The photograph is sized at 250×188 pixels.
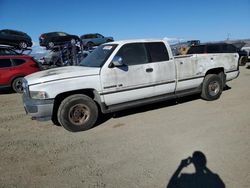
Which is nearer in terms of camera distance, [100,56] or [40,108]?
[40,108]

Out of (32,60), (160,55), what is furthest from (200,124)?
(32,60)

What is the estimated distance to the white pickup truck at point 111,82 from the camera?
5297 millimetres

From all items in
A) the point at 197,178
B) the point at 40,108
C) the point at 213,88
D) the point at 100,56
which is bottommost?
the point at 197,178

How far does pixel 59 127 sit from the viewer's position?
19.6ft

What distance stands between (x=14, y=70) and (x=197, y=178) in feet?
32.4

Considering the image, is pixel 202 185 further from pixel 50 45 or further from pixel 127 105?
pixel 50 45

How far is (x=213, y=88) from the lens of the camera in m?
7.68

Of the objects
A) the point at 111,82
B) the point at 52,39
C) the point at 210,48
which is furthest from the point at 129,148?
the point at 52,39

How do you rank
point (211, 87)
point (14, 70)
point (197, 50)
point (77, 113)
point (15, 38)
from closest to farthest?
point (77, 113) → point (211, 87) → point (14, 70) → point (197, 50) → point (15, 38)

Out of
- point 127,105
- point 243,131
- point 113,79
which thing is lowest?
point 243,131

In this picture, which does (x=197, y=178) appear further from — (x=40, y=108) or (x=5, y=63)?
(x=5, y=63)

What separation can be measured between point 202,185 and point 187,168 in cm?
46

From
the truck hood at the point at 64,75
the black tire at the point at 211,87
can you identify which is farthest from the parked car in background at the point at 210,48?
the truck hood at the point at 64,75

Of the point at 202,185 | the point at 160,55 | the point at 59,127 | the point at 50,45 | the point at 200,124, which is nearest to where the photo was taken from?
the point at 202,185
